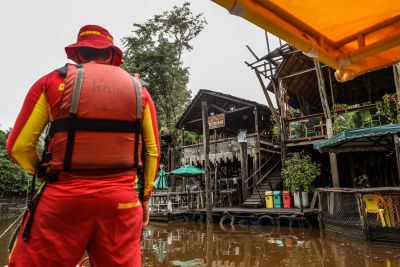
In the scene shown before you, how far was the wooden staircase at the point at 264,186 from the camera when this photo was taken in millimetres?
14523

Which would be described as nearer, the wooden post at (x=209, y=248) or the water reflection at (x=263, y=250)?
the water reflection at (x=263, y=250)

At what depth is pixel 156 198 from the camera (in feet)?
57.9

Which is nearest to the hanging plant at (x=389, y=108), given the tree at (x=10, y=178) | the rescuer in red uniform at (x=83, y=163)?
the rescuer in red uniform at (x=83, y=163)

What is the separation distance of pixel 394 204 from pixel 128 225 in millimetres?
8312

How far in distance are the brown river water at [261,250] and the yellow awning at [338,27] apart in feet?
18.5

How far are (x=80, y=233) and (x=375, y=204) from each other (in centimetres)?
849

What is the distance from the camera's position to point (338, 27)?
1.67 meters

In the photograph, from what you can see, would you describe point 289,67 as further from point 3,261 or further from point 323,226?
point 3,261

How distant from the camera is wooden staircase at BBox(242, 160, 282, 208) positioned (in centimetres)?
1452

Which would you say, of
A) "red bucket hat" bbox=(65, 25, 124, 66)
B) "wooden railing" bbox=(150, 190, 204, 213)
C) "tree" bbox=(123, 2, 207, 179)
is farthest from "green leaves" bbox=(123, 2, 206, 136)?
"red bucket hat" bbox=(65, 25, 124, 66)

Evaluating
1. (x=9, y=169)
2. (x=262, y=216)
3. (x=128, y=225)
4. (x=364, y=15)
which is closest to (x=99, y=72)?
(x=128, y=225)

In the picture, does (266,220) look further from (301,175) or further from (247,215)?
(301,175)

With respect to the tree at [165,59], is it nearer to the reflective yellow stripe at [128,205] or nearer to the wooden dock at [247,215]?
the wooden dock at [247,215]

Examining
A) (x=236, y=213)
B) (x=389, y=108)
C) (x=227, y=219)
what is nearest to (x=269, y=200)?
(x=236, y=213)
